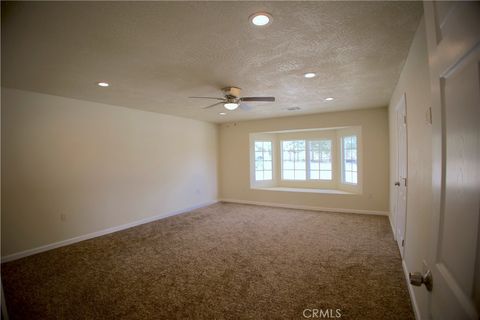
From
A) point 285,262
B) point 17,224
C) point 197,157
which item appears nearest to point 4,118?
point 17,224

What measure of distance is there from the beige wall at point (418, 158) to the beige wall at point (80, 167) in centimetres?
459

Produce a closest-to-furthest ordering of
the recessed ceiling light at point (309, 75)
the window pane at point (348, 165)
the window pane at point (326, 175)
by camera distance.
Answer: the recessed ceiling light at point (309, 75)
the window pane at point (348, 165)
the window pane at point (326, 175)

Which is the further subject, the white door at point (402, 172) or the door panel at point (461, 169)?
the white door at point (402, 172)

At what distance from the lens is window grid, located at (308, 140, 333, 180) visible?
6.29 metres

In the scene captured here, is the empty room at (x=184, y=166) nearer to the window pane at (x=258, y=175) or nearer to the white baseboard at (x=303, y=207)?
the white baseboard at (x=303, y=207)

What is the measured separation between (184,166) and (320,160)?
3800mm

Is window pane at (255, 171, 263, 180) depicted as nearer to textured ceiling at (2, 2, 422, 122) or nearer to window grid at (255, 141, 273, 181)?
window grid at (255, 141, 273, 181)

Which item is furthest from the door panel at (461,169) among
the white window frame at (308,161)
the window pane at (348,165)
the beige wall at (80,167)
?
the window pane at (348,165)

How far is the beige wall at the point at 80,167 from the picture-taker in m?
3.20

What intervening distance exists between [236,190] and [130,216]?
9.99ft

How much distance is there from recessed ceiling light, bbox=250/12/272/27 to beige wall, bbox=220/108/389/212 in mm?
4239

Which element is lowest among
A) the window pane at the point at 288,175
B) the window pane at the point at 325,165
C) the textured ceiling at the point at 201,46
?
the window pane at the point at 288,175

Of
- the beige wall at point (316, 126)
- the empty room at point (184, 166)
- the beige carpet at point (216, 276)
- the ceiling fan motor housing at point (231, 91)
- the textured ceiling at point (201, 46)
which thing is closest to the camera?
the empty room at point (184, 166)

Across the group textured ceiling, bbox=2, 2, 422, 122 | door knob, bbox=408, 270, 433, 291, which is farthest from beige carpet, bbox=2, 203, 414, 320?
textured ceiling, bbox=2, 2, 422, 122
